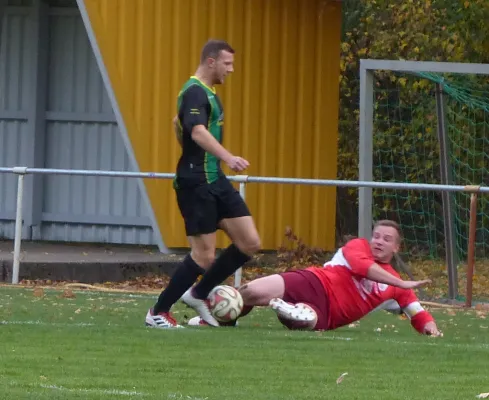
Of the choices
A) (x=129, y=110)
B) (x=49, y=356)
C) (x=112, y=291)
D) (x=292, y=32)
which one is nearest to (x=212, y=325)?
(x=49, y=356)

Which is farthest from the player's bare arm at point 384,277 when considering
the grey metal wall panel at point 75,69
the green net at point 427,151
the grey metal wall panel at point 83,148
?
the grey metal wall panel at point 75,69

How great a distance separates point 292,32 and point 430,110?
12.0 ft

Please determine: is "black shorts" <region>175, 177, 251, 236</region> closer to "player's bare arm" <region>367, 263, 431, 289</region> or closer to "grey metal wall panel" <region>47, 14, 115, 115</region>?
"player's bare arm" <region>367, 263, 431, 289</region>

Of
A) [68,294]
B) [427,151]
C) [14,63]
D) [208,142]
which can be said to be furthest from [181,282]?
[427,151]

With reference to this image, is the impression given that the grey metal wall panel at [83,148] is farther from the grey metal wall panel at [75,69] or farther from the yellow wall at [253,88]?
the yellow wall at [253,88]

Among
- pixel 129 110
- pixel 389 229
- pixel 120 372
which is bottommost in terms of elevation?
pixel 120 372

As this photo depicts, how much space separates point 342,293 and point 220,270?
31.6 inches

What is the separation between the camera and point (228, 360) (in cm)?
798

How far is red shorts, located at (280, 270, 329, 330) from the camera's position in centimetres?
964

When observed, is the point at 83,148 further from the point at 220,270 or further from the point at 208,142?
the point at 208,142

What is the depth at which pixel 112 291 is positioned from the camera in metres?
13.1

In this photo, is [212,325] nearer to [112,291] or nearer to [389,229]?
[389,229]

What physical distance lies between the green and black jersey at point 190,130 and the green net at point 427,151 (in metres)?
5.37

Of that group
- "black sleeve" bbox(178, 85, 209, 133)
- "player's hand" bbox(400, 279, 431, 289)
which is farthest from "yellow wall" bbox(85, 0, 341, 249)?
"player's hand" bbox(400, 279, 431, 289)
